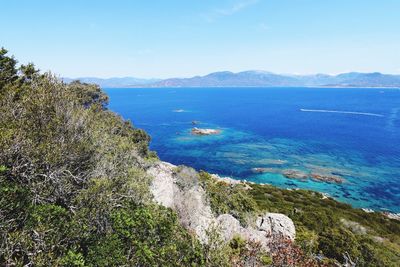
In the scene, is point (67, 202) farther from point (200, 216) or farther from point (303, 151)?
point (303, 151)

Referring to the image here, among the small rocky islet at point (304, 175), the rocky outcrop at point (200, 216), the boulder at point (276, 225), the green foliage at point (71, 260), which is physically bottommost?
the small rocky islet at point (304, 175)

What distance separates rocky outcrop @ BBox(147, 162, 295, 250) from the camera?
21.5 m

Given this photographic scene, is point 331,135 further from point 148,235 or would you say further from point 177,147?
point 148,235

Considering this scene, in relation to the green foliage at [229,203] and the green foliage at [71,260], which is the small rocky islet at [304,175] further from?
the green foliage at [71,260]

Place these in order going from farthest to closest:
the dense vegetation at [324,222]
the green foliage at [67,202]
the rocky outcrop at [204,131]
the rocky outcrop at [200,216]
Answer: the rocky outcrop at [204,131] → the dense vegetation at [324,222] → the rocky outcrop at [200,216] → the green foliage at [67,202]

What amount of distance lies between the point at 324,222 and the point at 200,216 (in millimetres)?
19612

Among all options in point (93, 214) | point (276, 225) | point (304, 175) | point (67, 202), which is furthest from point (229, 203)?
point (304, 175)

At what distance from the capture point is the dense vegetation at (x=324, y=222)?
78.5ft

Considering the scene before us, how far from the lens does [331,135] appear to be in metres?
106

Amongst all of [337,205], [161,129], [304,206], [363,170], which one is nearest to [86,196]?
[304,206]

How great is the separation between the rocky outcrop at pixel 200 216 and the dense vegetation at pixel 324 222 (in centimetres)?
163

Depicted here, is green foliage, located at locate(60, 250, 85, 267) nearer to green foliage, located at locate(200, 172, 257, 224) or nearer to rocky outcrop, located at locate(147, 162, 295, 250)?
rocky outcrop, located at locate(147, 162, 295, 250)

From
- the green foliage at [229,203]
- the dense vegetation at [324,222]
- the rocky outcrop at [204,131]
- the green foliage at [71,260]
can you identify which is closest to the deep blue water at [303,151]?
the rocky outcrop at [204,131]

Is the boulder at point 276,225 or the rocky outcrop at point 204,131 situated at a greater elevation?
the boulder at point 276,225
